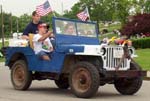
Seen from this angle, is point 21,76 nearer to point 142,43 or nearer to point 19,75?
point 19,75

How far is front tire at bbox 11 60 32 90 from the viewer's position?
1381 centimetres

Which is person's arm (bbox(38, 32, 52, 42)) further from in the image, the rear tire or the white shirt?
the rear tire

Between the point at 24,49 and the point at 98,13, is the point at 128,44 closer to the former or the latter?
the point at 24,49

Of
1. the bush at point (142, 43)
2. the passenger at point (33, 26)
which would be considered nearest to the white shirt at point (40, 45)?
the passenger at point (33, 26)

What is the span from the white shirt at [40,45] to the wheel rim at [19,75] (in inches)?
37.2

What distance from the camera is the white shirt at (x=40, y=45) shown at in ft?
42.8

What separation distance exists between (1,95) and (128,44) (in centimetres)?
322

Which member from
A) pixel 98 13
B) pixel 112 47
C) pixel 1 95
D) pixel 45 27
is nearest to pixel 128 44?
pixel 112 47

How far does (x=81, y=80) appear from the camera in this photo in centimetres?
1219

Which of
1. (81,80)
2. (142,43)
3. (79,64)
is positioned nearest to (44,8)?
(79,64)

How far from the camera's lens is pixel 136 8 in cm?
8494

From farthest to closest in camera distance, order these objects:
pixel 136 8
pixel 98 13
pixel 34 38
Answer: pixel 98 13, pixel 136 8, pixel 34 38

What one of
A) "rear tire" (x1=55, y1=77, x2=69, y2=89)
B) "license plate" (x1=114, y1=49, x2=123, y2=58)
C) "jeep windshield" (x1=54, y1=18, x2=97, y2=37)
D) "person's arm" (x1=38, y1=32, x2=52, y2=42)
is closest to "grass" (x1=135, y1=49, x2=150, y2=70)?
"rear tire" (x1=55, y1=77, x2=69, y2=89)

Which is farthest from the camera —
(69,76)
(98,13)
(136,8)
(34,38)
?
(98,13)
